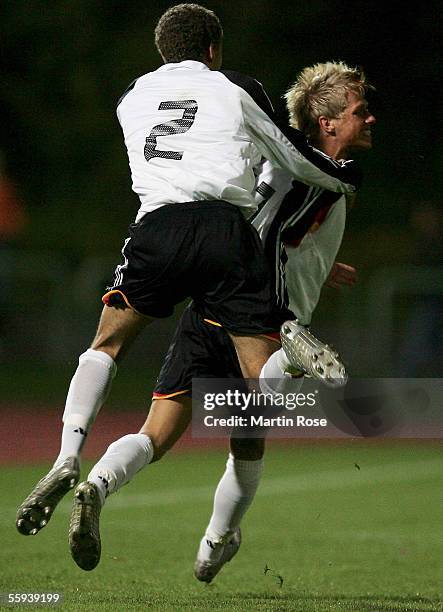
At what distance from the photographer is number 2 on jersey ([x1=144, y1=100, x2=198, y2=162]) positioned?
4906mm

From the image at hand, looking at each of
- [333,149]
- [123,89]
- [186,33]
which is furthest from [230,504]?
[123,89]

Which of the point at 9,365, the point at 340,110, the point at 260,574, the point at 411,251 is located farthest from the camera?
the point at 411,251

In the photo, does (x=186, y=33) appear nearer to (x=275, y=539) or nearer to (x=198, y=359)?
(x=198, y=359)

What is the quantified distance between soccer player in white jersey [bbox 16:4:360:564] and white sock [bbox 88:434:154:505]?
13cm

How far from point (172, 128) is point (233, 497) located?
162 centimetres

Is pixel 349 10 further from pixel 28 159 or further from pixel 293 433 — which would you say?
pixel 293 433

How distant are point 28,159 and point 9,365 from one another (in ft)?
12.9

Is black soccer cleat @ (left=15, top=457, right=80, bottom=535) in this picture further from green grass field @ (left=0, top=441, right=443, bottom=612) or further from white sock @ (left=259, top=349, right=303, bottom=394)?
white sock @ (left=259, top=349, right=303, bottom=394)

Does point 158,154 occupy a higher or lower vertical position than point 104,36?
higher

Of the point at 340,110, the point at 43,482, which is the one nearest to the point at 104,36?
the point at 340,110

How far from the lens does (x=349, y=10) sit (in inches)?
646

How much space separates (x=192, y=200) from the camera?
16.0 feet

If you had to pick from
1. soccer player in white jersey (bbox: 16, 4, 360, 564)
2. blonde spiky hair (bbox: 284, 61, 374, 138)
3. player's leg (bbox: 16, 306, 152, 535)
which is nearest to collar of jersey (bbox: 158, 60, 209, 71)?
soccer player in white jersey (bbox: 16, 4, 360, 564)

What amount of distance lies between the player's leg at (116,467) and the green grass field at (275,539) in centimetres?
44
